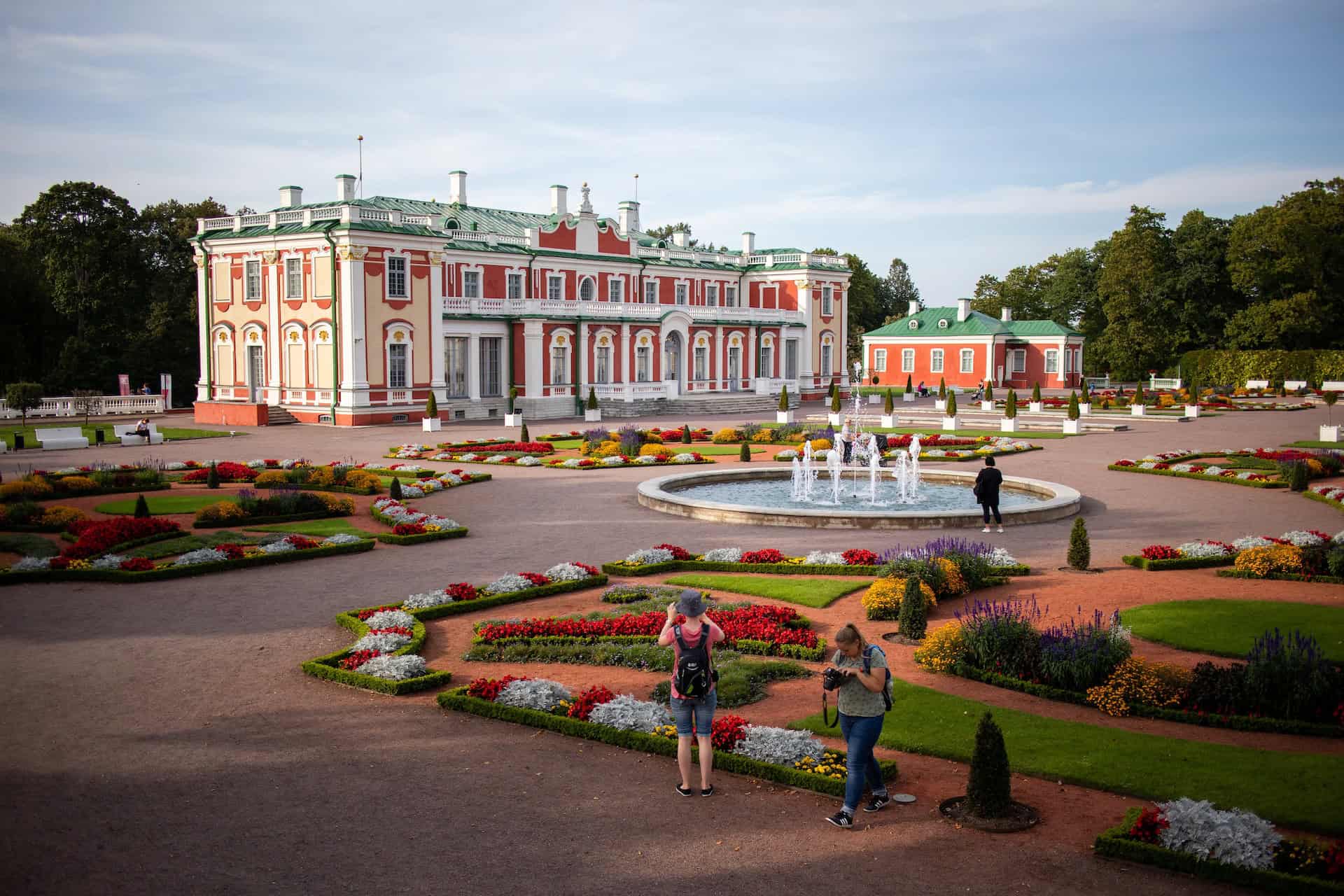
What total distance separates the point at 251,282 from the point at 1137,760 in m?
46.3

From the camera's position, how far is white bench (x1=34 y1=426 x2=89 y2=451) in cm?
3412

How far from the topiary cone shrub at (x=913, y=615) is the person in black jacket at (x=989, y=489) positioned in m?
6.87

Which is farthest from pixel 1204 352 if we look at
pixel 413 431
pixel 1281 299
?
pixel 413 431

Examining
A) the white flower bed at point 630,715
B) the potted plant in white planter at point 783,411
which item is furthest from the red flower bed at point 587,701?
the potted plant in white planter at point 783,411

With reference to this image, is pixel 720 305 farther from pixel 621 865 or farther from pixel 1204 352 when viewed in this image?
pixel 621 865

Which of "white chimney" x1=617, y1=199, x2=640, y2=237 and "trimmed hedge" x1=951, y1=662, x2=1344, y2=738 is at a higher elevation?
"white chimney" x1=617, y1=199, x2=640, y2=237

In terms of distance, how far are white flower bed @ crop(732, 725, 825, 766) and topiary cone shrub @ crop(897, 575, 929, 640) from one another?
3.73 metres

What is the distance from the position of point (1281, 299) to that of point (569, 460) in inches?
2426

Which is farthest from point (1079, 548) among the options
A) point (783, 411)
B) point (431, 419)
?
point (783, 411)

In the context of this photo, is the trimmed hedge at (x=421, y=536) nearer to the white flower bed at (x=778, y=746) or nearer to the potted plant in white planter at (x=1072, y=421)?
the white flower bed at (x=778, y=746)

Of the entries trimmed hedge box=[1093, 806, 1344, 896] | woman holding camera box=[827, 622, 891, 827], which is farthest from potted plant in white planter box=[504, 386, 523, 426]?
trimmed hedge box=[1093, 806, 1344, 896]

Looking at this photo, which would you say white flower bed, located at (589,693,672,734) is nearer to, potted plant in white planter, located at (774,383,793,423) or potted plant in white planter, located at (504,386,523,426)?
potted plant in white planter, located at (504,386,523,426)

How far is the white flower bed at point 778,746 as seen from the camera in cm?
827

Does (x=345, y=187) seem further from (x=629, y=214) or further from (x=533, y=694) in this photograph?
(x=533, y=694)
